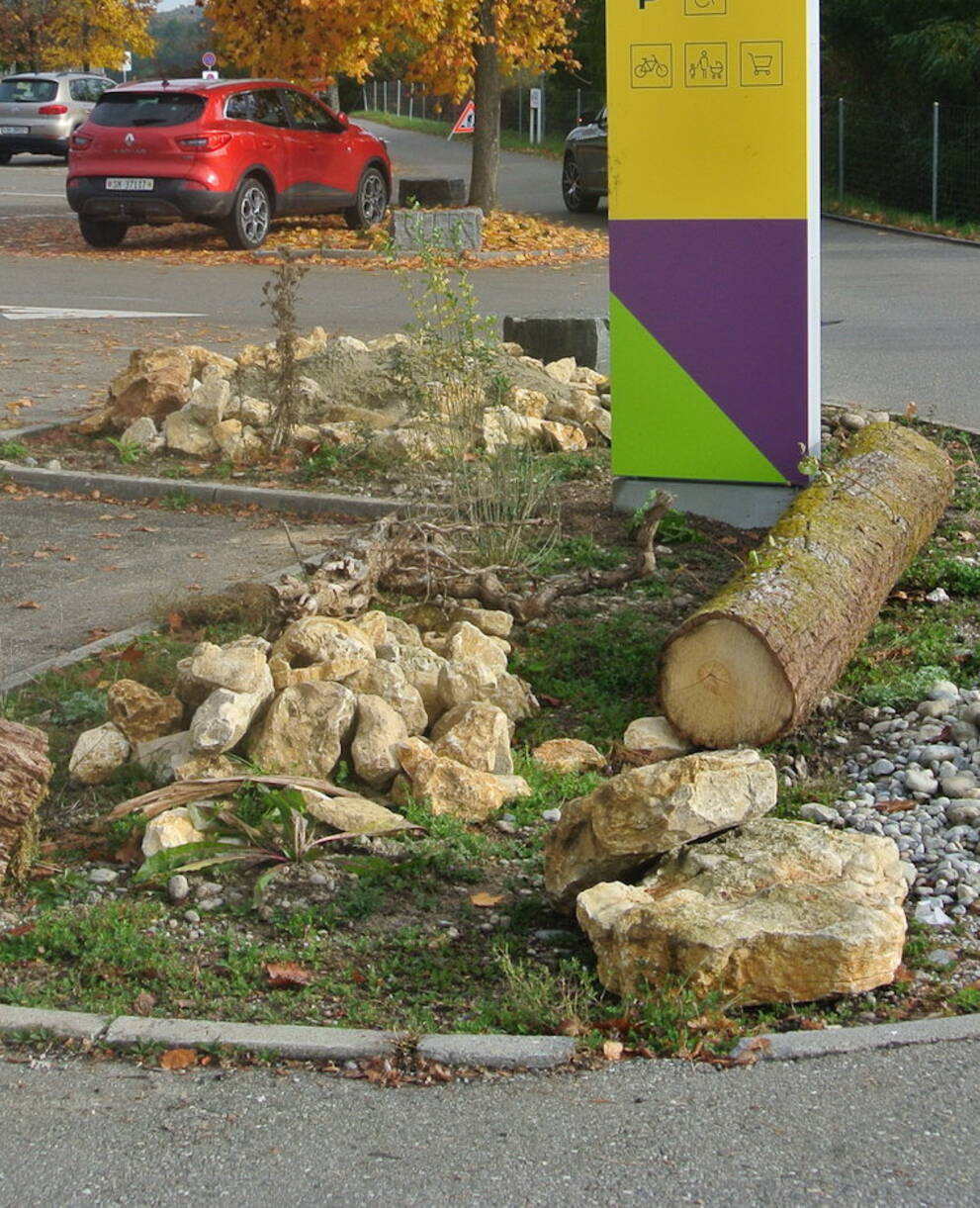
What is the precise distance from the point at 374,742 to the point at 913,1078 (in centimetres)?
208

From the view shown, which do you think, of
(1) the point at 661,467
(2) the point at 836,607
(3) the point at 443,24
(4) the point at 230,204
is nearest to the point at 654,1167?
(2) the point at 836,607

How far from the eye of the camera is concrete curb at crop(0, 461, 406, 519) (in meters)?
8.97

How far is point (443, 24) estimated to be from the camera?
22.4 m

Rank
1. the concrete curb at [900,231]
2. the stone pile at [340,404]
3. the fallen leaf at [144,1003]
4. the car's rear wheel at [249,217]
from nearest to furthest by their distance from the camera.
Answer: the fallen leaf at [144,1003]
the stone pile at [340,404]
the car's rear wheel at [249,217]
the concrete curb at [900,231]

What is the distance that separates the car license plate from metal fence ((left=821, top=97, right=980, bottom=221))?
11340 millimetres

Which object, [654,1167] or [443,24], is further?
[443,24]

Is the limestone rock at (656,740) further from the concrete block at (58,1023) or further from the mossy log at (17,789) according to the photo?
the concrete block at (58,1023)

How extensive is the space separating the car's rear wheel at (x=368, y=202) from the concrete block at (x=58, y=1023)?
20.8 meters

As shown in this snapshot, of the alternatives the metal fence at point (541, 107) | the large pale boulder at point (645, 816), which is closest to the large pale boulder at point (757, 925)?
the large pale boulder at point (645, 816)

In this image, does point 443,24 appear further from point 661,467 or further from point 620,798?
point 620,798

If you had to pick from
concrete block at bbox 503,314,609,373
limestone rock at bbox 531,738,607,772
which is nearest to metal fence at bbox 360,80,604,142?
concrete block at bbox 503,314,609,373

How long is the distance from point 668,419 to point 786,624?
2.55m

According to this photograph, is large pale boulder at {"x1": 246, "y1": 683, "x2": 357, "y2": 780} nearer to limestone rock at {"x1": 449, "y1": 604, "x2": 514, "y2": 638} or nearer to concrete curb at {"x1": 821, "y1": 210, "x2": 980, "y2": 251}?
limestone rock at {"x1": 449, "y1": 604, "x2": 514, "y2": 638}

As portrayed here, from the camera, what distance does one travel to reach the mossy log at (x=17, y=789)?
468cm
